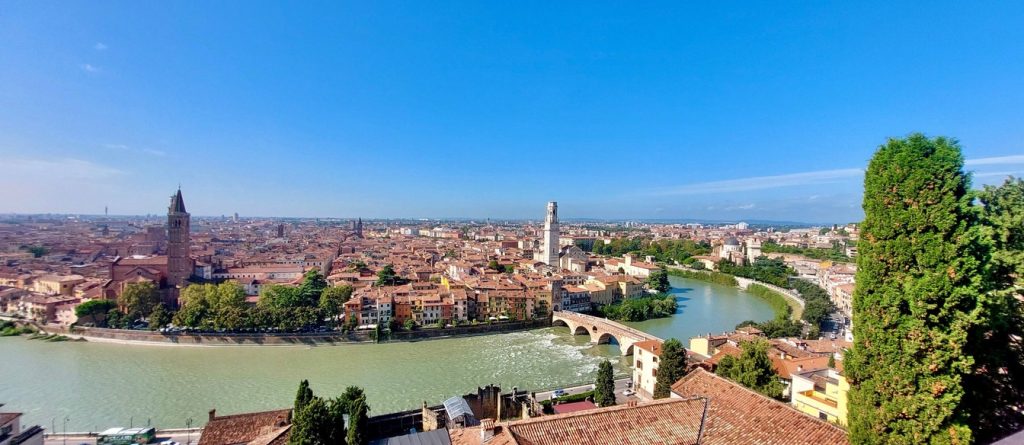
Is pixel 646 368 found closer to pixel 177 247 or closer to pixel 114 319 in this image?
pixel 114 319

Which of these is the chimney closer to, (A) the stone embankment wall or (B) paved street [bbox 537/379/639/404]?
(B) paved street [bbox 537/379/639/404]

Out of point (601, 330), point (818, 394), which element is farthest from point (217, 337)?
point (818, 394)

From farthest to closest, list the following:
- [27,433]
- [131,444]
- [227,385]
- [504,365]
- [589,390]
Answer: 1. [504,365]
2. [227,385]
3. [589,390]
4. [131,444]
5. [27,433]

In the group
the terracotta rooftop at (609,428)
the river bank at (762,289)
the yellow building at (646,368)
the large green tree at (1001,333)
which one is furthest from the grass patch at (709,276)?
the terracotta rooftop at (609,428)

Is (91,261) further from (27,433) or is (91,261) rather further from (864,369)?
(864,369)

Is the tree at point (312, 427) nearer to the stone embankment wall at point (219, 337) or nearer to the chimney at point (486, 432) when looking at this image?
the chimney at point (486, 432)

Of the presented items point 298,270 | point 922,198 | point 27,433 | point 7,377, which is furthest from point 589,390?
point 298,270

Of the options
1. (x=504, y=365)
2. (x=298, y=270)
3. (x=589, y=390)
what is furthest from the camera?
(x=298, y=270)
